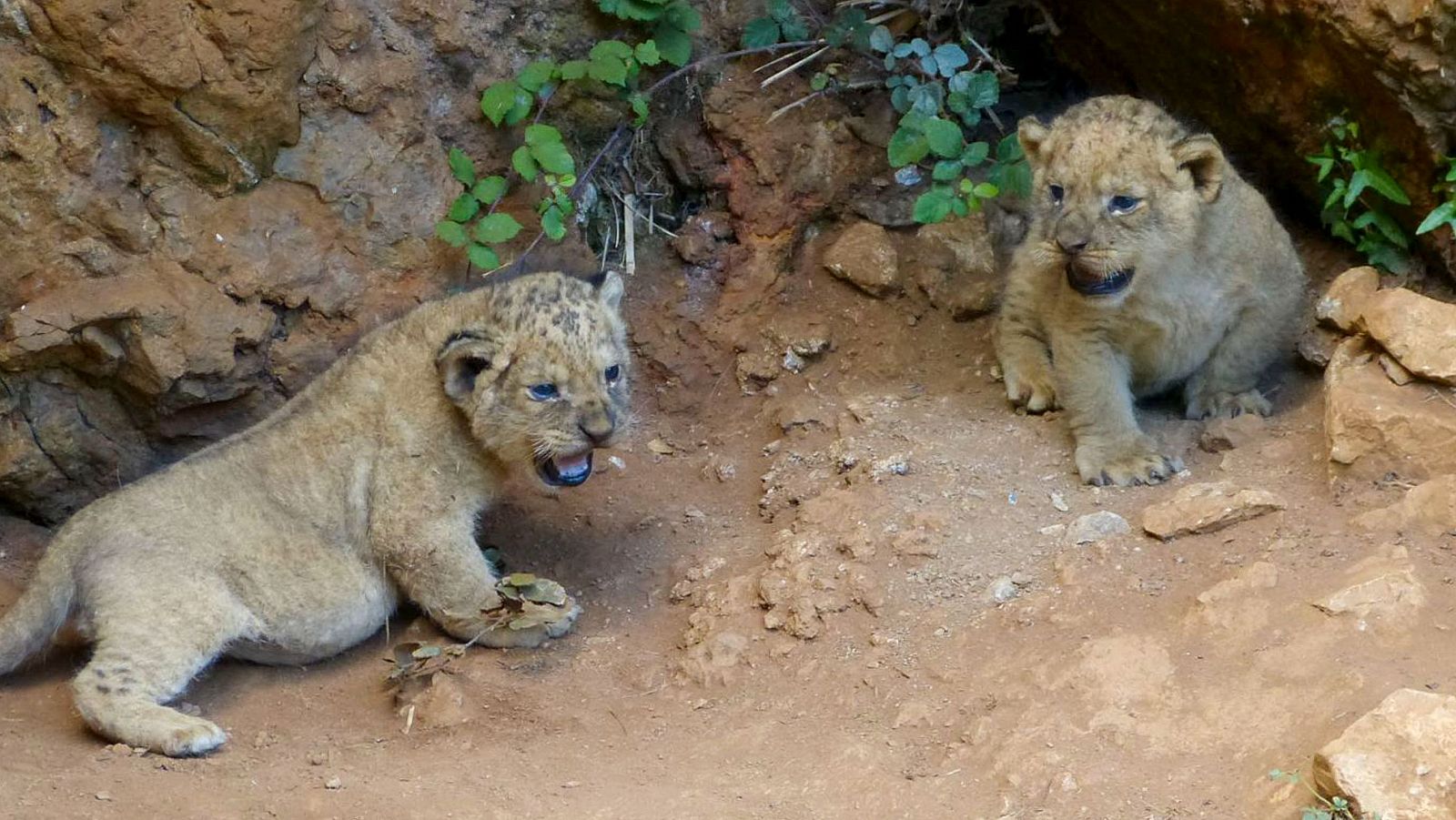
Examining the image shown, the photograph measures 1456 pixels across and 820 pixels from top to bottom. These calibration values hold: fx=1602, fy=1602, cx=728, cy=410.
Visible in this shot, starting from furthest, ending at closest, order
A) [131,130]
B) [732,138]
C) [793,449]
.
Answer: [732,138], [793,449], [131,130]

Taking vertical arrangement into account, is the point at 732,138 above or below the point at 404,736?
above

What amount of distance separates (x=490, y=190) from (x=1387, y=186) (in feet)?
14.4

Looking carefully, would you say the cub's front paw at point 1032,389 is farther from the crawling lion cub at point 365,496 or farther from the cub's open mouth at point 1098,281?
the crawling lion cub at point 365,496

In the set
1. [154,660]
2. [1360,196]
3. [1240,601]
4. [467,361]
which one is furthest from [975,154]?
[154,660]

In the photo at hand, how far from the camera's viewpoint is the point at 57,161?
7465mm

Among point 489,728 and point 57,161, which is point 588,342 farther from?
point 57,161

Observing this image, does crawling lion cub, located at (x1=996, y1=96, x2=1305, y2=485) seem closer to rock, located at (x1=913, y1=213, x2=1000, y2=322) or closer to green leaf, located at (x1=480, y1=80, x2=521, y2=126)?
rock, located at (x1=913, y1=213, x2=1000, y2=322)

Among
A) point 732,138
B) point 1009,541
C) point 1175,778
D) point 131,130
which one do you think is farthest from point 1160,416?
point 131,130

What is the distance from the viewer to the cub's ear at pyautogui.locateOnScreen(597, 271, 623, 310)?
24.3 ft

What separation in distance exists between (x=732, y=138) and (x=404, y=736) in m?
4.12

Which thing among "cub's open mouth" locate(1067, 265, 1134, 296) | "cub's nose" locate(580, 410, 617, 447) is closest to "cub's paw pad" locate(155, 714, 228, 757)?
"cub's nose" locate(580, 410, 617, 447)

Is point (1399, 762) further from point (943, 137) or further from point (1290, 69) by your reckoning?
point (943, 137)

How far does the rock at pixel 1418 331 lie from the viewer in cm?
675

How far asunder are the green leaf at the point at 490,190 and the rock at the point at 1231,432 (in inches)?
146
